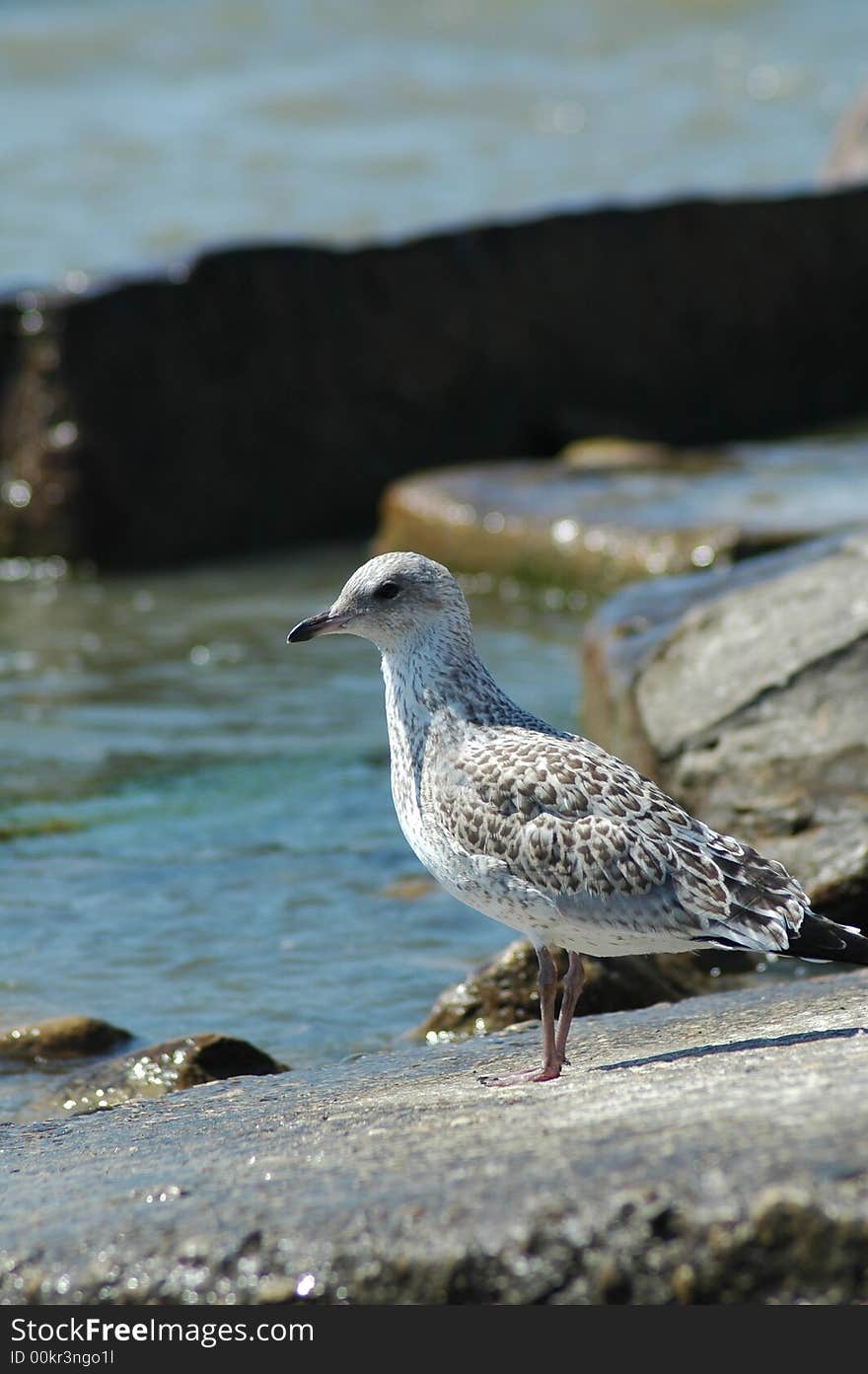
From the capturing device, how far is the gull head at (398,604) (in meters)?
5.24

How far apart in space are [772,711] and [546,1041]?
2.42 metres

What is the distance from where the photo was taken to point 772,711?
686 centimetres

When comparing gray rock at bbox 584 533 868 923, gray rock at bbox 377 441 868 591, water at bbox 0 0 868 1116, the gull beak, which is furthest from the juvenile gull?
gray rock at bbox 377 441 868 591

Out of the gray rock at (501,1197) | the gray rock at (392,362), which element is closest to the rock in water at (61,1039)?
the gray rock at (501,1197)

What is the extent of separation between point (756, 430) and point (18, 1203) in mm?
11216

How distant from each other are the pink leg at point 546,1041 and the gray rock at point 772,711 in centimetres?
184

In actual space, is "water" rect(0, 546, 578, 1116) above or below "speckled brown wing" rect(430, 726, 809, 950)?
below

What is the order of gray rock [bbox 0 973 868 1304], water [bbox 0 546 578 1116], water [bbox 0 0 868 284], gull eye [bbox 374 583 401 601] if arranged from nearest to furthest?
gray rock [bbox 0 973 868 1304] < gull eye [bbox 374 583 401 601] < water [bbox 0 546 578 1116] < water [bbox 0 0 868 284]

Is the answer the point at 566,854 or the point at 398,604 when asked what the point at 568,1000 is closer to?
the point at 566,854

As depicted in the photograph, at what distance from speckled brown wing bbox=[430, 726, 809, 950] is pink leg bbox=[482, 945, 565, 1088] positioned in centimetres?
25

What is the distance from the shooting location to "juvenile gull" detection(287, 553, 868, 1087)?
4641mm

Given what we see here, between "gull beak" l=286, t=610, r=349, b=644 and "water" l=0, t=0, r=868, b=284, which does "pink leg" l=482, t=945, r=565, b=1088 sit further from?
"water" l=0, t=0, r=868, b=284

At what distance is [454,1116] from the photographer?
4.27 m

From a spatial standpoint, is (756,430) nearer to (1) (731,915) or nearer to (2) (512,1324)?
(1) (731,915)
